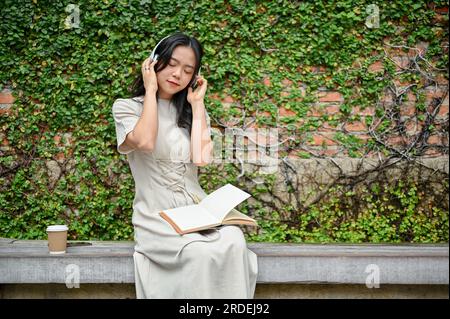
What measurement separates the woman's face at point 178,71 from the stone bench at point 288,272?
36.7 inches

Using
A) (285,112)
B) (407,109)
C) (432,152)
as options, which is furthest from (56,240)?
(432,152)

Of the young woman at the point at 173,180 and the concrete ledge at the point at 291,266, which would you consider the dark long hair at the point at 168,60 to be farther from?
the concrete ledge at the point at 291,266

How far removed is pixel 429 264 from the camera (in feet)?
8.66

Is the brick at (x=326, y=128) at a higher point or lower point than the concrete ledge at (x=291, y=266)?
higher

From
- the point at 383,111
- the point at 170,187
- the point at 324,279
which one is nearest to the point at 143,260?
the point at 170,187

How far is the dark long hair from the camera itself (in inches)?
Result: 95.6

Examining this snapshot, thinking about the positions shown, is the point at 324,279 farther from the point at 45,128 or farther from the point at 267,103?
the point at 45,128

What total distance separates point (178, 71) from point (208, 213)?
74 cm

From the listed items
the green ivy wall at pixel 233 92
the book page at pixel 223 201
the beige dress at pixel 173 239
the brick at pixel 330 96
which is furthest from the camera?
the brick at pixel 330 96

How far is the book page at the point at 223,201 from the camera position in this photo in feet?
7.51

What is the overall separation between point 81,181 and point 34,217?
1.42 ft

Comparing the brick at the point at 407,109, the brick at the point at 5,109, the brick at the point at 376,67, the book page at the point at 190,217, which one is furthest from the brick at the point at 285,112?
the brick at the point at 5,109

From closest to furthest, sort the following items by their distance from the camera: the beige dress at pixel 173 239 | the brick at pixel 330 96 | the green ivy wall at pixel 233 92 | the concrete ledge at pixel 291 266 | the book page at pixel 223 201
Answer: the beige dress at pixel 173 239, the book page at pixel 223 201, the concrete ledge at pixel 291 266, the green ivy wall at pixel 233 92, the brick at pixel 330 96

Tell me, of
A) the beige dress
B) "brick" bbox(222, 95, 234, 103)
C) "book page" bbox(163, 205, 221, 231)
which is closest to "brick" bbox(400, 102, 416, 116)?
"brick" bbox(222, 95, 234, 103)
